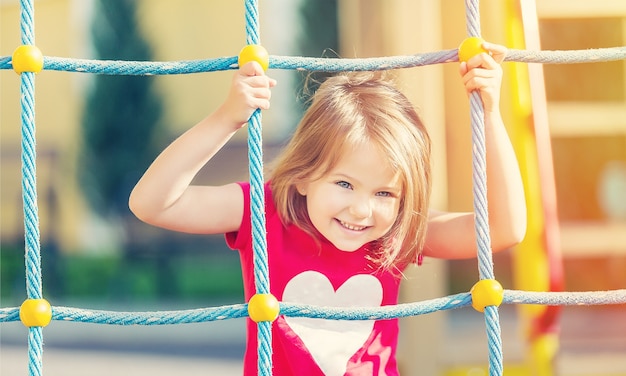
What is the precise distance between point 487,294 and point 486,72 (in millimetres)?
277

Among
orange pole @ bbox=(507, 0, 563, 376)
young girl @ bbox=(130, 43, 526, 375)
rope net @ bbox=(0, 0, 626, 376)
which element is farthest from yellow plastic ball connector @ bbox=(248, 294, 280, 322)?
orange pole @ bbox=(507, 0, 563, 376)

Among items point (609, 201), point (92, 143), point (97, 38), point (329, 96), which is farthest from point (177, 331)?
point (329, 96)

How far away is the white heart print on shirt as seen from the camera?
1173 mm

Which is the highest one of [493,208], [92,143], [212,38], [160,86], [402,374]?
[212,38]

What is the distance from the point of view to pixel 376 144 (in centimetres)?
114

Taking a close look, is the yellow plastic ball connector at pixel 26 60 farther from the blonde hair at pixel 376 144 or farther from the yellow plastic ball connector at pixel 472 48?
the yellow plastic ball connector at pixel 472 48

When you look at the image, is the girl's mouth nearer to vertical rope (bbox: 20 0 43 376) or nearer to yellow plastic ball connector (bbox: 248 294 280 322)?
yellow plastic ball connector (bbox: 248 294 280 322)

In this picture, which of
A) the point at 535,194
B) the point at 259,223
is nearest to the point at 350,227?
the point at 259,223

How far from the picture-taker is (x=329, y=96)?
123 centimetres

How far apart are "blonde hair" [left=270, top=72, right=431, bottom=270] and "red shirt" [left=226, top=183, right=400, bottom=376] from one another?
1.1 inches

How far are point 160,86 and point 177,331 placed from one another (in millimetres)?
1528

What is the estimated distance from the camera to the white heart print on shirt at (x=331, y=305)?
1.17m

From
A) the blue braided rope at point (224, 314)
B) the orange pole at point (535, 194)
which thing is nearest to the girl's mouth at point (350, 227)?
the blue braided rope at point (224, 314)

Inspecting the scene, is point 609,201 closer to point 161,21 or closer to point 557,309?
point 557,309
